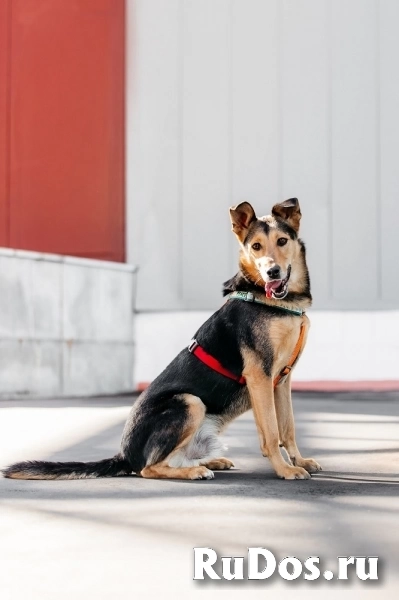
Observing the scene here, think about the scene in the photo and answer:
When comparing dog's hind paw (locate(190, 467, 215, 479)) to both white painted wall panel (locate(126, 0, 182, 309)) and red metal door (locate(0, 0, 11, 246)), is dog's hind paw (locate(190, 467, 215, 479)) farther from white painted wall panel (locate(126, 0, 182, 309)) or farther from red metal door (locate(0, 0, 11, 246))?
red metal door (locate(0, 0, 11, 246))

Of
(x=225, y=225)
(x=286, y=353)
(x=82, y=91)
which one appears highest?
(x=82, y=91)

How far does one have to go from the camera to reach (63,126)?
8992 millimetres

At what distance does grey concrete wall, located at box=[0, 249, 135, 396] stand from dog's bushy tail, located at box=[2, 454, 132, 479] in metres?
4.26

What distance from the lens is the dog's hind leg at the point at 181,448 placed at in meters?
3.23

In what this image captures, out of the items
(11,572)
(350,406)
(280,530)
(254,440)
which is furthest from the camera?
(350,406)

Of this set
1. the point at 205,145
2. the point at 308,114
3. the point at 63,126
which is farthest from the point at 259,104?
the point at 63,126

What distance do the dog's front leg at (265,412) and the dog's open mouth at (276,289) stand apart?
0.80 feet

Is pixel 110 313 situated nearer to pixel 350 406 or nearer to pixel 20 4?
pixel 350 406

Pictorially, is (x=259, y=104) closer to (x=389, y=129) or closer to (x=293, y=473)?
(x=389, y=129)

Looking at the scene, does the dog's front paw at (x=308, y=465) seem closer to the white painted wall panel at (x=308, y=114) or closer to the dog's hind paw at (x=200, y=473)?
the dog's hind paw at (x=200, y=473)

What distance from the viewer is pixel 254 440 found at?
468 cm

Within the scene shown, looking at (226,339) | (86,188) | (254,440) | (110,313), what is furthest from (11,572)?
(86,188)

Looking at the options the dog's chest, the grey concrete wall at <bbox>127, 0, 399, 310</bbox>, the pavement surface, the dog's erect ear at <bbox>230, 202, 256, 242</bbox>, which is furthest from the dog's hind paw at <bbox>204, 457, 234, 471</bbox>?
the grey concrete wall at <bbox>127, 0, 399, 310</bbox>

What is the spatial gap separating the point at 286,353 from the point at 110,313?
17.5ft
